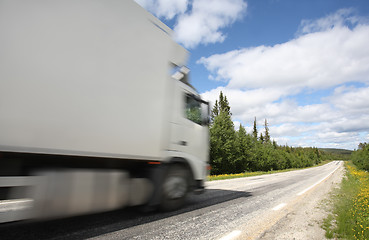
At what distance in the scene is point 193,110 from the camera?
5621mm

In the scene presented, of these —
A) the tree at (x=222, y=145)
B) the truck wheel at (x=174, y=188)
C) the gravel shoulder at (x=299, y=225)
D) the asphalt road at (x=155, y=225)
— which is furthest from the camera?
the tree at (x=222, y=145)

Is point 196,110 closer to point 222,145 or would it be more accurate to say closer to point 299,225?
A: point 299,225

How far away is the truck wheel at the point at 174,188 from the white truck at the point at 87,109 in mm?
22

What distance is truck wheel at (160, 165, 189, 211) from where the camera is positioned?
4609 mm

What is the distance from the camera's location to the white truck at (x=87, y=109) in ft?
8.35

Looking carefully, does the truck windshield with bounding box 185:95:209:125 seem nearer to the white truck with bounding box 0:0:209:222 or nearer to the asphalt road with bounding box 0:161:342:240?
the white truck with bounding box 0:0:209:222

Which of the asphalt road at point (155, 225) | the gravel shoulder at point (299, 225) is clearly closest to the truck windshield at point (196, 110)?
the asphalt road at point (155, 225)

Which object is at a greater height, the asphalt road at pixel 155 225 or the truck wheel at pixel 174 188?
the truck wheel at pixel 174 188

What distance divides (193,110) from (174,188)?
1972 millimetres

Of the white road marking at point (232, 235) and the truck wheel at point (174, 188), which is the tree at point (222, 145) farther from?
the white road marking at point (232, 235)

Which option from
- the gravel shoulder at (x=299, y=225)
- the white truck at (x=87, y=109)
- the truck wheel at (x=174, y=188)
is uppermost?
the white truck at (x=87, y=109)

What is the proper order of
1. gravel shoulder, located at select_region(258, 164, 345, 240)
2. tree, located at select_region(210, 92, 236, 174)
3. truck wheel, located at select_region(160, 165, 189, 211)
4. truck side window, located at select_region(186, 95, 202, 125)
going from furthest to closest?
1. tree, located at select_region(210, 92, 236, 174)
2. truck side window, located at select_region(186, 95, 202, 125)
3. truck wheel, located at select_region(160, 165, 189, 211)
4. gravel shoulder, located at select_region(258, 164, 345, 240)

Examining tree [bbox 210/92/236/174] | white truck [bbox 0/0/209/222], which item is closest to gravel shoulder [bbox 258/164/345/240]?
white truck [bbox 0/0/209/222]

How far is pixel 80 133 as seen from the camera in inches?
122
